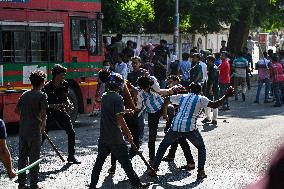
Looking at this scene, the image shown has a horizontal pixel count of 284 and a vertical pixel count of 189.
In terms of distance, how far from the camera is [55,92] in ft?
31.8

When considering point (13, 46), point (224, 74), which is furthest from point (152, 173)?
point (224, 74)

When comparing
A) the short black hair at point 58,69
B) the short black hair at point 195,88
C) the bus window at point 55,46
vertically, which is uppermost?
the bus window at point 55,46

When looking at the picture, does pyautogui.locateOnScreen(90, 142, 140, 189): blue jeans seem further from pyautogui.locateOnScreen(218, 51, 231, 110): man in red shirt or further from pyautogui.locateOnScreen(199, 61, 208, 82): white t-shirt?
pyautogui.locateOnScreen(218, 51, 231, 110): man in red shirt

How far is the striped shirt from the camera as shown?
27.9 ft

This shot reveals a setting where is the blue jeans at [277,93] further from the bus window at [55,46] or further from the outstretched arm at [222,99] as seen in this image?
the outstretched arm at [222,99]

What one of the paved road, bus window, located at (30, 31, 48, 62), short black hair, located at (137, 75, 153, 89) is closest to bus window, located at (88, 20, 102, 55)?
bus window, located at (30, 31, 48, 62)

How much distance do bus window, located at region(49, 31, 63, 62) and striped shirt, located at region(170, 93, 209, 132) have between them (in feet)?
19.9

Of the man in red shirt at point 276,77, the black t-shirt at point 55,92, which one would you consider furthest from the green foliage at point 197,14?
the black t-shirt at point 55,92

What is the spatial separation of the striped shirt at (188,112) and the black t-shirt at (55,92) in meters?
2.10

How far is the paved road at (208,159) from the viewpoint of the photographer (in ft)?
27.4

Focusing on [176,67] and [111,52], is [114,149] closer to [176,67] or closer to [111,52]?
[111,52]

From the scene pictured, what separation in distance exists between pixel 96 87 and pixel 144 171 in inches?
252

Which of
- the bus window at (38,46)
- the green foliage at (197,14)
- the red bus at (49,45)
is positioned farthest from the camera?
the green foliage at (197,14)

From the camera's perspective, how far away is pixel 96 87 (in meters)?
15.3
